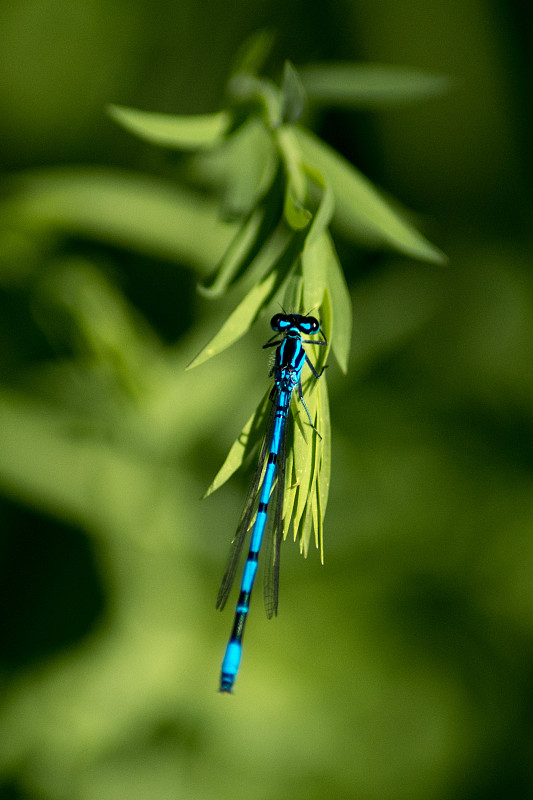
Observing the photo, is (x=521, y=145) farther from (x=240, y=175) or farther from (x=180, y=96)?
(x=240, y=175)

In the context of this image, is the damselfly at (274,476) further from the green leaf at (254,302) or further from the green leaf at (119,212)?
the green leaf at (119,212)

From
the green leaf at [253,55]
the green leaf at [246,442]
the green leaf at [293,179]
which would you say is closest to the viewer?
the green leaf at [246,442]

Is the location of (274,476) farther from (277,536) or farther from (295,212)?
(295,212)

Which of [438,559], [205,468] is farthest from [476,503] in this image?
[205,468]

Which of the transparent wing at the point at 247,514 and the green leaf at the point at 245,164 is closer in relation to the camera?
the transparent wing at the point at 247,514

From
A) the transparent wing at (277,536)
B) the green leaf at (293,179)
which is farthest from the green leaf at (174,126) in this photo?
the transparent wing at (277,536)

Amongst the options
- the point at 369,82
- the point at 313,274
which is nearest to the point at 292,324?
the point at 313,274

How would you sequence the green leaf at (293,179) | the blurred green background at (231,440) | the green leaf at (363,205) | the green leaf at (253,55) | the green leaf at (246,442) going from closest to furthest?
the green leaf at (246,442)
the green leaf at (293,179)
the green leaf at (363,205)
the green leaf at (253,55)
the blurred green background at (231,440)
